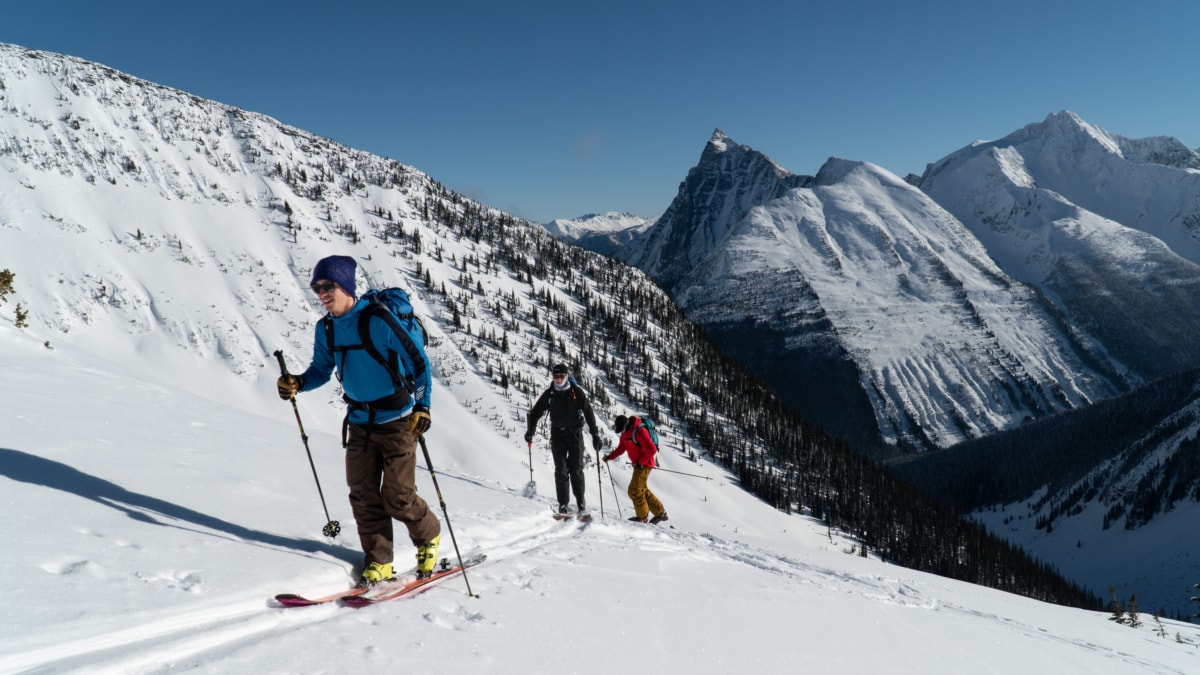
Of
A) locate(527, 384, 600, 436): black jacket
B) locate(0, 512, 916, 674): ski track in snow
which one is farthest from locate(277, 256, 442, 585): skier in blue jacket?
locate(527, 384, 600, 436): black jacket

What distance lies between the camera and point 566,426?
13484 millimetres

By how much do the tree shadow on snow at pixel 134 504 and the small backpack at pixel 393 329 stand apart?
2300 mm

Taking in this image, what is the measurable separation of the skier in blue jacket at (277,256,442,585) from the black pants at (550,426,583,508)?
730 cm

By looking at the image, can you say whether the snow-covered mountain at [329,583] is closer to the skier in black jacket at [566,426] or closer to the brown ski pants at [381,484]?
the brown ski pants at [381,484]

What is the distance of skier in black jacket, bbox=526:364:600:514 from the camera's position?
1338 centimetres

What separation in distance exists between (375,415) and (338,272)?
5.25ft

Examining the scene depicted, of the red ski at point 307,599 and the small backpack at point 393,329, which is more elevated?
the small backpack at point 393,329

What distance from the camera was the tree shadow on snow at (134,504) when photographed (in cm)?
600

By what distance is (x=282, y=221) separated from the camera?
75562mm

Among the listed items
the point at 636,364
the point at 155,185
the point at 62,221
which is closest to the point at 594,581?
the point at 62,221

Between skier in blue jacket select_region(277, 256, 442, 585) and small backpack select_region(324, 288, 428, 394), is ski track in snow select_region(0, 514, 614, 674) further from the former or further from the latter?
small backpack select_region(324, 288, 428, 394)

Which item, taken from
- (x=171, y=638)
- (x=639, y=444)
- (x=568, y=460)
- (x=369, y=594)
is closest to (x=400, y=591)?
(x=369, y=594)

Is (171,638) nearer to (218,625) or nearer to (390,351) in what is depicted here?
(218,625)

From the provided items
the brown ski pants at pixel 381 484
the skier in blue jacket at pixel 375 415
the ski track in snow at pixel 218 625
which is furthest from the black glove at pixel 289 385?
the ski track in snow at pixel 218 625
